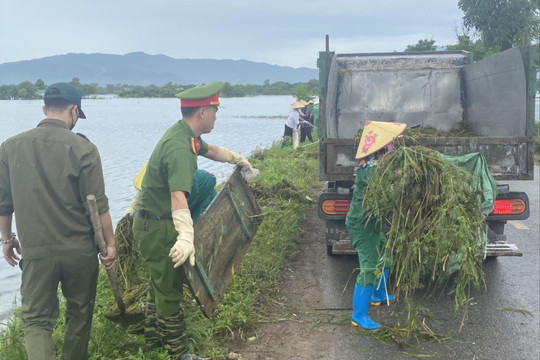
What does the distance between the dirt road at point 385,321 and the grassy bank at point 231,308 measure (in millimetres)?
147

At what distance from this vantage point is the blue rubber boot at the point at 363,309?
13.5 feet

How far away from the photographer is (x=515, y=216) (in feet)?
16.5

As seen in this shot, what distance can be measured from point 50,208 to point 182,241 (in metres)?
0.83

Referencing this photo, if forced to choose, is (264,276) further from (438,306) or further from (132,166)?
(132,166)

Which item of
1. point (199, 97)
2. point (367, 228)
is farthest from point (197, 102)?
point (367, 228)

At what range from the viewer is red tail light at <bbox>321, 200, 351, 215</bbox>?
530 centimetres

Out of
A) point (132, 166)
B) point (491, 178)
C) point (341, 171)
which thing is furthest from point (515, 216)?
point (132, 166)

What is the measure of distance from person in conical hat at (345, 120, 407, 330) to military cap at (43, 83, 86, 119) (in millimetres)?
2263

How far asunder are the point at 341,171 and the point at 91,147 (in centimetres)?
283

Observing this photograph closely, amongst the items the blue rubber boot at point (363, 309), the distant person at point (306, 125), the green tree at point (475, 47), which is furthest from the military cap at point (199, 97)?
the green tree at point (475, 47)

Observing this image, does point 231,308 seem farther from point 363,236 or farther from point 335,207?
point 335,207

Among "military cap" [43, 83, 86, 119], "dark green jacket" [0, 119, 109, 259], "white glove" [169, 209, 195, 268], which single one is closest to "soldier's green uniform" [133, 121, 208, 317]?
"white glove" [169, 209, 195, 268]

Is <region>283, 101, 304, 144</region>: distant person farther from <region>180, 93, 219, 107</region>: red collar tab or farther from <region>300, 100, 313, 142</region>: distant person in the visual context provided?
<region>180, 93, 219, 107</region>: red collar tab

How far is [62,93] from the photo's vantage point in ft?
10.2
